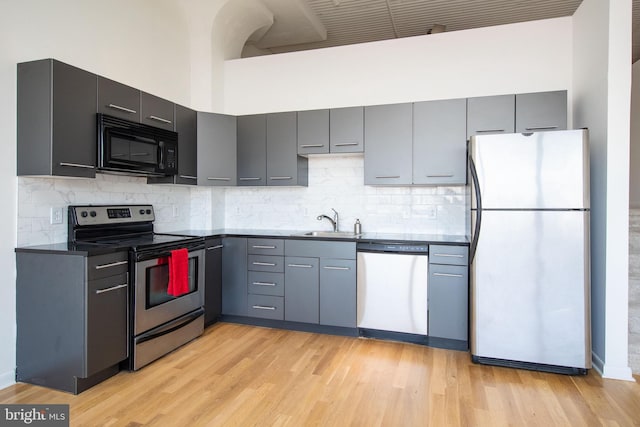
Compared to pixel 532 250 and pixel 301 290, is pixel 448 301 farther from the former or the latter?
pixel 301 290

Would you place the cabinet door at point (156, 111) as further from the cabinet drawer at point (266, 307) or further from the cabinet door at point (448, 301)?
the cabinet door at point (448, 301)

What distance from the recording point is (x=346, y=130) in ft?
12.3

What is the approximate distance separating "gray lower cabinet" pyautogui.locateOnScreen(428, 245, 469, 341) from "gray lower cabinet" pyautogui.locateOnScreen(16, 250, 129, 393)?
239cm

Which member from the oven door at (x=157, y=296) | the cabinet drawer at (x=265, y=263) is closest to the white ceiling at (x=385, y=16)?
the cabinet drawer at (x=265, y=263)

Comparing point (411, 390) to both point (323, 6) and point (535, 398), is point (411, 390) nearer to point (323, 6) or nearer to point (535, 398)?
point (535, 398)

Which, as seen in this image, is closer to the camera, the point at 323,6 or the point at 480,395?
the point at 480,395

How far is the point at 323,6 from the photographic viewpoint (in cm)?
432

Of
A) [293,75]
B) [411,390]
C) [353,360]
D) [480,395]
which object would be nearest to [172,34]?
[293,75]

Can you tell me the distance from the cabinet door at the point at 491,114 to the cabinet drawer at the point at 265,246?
6.55ft

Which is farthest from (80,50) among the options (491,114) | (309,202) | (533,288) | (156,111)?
(533,288)

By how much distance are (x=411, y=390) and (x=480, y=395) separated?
1.40 ft

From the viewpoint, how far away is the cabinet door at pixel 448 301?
3133 millimetres

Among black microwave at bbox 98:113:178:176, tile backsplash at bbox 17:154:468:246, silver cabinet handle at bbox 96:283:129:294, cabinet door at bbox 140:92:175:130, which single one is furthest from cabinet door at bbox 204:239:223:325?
cabinet door at bbox 140:92:175:130

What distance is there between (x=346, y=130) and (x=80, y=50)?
2289 millimetres
